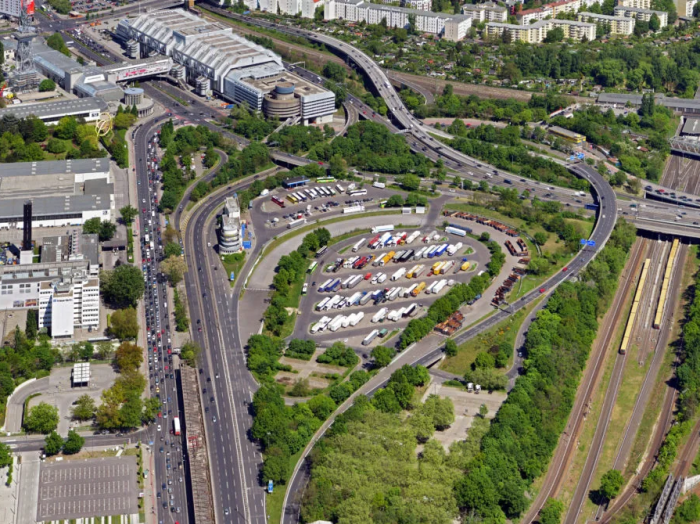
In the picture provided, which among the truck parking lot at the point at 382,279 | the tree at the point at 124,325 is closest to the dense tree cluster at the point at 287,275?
the truck parking lot at the point at 382,279

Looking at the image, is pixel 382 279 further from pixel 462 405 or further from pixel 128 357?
pixel 128 357

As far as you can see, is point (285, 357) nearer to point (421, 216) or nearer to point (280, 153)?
point (421, 216)

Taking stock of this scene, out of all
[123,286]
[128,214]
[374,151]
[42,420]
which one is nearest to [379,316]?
[123,286]

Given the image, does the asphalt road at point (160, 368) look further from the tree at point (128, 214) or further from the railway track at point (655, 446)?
the railway track at point (655, 446)

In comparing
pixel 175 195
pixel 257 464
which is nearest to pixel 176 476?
pixel 257 464

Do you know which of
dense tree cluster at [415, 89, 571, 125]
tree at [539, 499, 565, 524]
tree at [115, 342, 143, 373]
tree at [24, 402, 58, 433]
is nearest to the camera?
tree at [539, 499, 565, 524]

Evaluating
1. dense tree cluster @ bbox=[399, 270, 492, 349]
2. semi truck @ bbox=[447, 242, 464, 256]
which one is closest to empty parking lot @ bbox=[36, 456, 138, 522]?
A: dense tree cluster @ bbox=[399, 270, 492, 349]

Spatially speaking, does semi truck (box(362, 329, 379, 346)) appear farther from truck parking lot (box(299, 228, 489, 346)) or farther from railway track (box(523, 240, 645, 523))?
railway track (box(523, 240, 645, 523))
